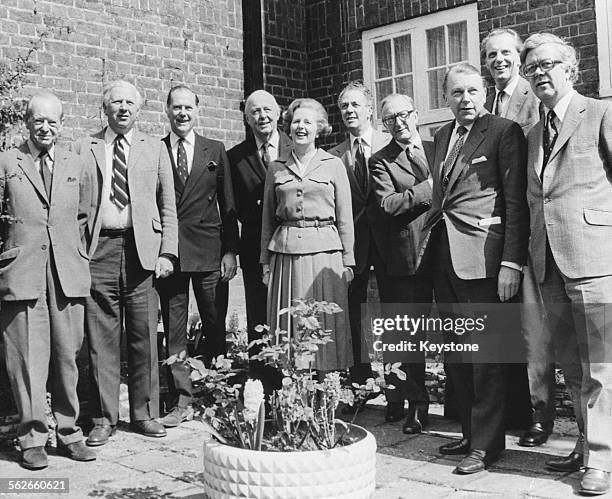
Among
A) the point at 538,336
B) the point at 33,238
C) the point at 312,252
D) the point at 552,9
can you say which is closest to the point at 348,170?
the point at 312,252

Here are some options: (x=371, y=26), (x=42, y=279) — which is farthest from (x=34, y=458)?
(x=371, y=26)

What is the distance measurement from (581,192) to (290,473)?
1852 millimetres

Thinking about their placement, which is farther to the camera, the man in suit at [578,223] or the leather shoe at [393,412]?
the leather shoe at [393,412]

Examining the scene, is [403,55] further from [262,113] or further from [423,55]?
[262,113]

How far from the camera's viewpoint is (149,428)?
195 inches

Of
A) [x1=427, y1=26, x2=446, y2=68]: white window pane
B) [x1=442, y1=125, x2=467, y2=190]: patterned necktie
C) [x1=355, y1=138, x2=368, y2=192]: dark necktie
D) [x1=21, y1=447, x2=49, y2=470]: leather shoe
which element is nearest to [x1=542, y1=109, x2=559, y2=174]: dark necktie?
[x1=442, y1=125, x2=467, y2=190]: patterned necktie

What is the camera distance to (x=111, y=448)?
473 cm

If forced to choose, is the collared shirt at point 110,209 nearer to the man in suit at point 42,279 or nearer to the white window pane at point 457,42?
the man in suit at point 42,279

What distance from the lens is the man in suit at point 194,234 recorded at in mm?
5309

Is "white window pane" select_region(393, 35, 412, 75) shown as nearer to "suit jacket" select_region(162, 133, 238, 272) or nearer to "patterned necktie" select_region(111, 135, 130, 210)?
"suit jacket" select_region(162, 133, 238, 272)

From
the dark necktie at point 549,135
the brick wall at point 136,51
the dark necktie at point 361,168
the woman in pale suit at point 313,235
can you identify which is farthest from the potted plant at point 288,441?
the brick wall at point 136,51

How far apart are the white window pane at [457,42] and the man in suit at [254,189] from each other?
2773 millimetres

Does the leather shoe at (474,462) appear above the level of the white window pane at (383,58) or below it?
below

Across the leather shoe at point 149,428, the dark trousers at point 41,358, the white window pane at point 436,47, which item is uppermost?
the white window pane at point 436,47
